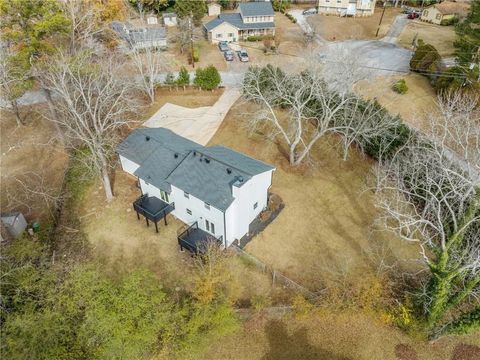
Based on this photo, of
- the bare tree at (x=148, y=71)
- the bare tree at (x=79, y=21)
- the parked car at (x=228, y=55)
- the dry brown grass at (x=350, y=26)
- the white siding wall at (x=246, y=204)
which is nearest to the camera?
the white siding wall at (x=246, y=204)

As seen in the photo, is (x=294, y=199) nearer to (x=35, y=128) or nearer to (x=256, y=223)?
(x=256, y=223)

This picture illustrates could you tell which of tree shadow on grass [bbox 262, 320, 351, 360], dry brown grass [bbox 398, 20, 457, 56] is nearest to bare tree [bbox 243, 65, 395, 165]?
tree shadow on grass [bbox 262, 320, 351, 360]

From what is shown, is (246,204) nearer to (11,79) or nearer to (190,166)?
(190,166)

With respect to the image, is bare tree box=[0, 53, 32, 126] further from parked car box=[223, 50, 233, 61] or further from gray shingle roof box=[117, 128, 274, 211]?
parked car box=[223, 50, 233, 61]

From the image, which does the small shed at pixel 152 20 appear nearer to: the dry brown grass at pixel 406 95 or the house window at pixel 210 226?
the dry brown grass at pixel 406 95

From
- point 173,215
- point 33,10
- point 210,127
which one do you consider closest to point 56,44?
point 33,10

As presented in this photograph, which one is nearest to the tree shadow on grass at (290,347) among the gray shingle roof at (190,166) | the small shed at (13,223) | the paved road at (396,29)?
the gray shingle roof at (190,166)
